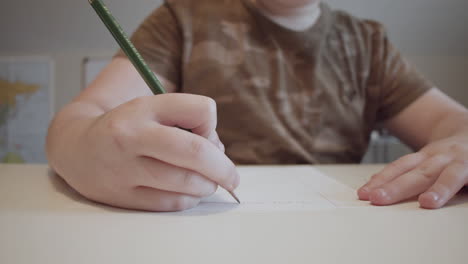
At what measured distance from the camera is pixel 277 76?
0.66m

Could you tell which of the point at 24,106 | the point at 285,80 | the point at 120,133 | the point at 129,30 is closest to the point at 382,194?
the point at 120,133

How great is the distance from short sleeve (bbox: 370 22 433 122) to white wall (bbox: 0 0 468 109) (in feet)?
2.34

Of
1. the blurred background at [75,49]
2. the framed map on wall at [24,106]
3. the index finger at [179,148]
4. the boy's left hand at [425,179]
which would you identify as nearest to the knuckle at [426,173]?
the boy's left hand at [425,179]

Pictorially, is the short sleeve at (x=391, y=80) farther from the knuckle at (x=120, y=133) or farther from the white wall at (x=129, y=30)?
the white wall at (x=129, y=30)

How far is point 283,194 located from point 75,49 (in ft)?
4.35

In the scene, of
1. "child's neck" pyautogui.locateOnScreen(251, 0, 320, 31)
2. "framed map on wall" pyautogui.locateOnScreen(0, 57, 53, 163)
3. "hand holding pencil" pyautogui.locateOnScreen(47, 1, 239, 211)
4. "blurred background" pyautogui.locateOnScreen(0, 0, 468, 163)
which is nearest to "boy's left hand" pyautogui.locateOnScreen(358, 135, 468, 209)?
"hand holding pencil" pyautogui.locateOnScreen(47, 1, 239, 211)

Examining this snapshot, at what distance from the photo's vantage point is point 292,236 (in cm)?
23

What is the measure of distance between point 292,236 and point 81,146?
7.5 inches

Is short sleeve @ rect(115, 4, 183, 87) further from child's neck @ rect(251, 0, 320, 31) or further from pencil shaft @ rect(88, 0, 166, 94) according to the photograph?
pencil shaft @ rect(88, 0, 166, 94)

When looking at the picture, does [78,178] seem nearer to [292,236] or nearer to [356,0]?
[292,236]

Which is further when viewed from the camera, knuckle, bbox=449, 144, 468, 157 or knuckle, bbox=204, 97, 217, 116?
knuckle, bbox=449, 144, 468, 157

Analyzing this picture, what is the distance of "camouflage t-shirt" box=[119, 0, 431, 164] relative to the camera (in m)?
0.63

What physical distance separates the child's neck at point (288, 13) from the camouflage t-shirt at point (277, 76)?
18mm

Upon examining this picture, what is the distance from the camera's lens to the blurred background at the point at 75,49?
1.25 meters
